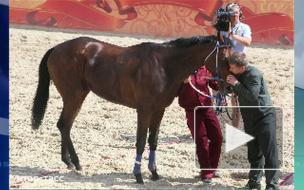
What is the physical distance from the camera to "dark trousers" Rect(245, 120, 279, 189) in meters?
4.79

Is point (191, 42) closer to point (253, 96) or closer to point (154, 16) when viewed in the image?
point (253, 96)

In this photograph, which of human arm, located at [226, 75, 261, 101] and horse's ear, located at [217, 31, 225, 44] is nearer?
human arm, located at [226, 75, 261, 101]

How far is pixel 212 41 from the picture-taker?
499 cm

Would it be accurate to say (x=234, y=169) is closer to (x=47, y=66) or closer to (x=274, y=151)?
(x=274, y=151)

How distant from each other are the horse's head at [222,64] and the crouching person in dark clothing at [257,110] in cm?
11

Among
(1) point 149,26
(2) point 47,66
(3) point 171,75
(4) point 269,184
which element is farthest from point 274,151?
(1) point 149,26

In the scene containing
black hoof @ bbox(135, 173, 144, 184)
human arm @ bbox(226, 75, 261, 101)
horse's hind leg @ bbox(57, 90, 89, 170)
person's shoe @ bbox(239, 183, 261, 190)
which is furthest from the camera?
horse's hind leg @ bbox(57, 90, 89, 170)

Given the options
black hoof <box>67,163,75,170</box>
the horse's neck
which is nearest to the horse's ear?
the horse's neck

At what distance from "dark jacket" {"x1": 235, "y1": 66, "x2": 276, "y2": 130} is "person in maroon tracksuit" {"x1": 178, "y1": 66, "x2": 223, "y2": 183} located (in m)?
0.57

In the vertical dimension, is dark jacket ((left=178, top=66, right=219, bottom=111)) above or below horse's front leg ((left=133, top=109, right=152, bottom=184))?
above

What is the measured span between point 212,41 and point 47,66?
7.49ft

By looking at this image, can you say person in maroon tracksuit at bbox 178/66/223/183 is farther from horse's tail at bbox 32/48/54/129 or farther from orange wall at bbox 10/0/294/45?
orange wall at bbox 10/0/294/45

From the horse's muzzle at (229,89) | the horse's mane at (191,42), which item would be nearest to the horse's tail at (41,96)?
the horse's mane at (191,42)

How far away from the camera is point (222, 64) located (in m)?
4.89
